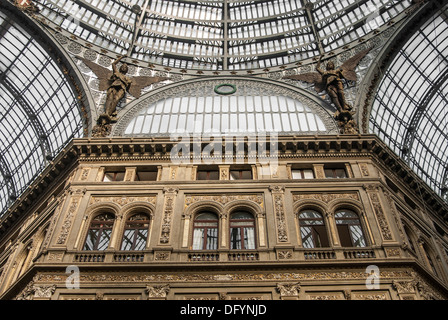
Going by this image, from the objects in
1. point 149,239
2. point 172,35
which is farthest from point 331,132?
point 172,35


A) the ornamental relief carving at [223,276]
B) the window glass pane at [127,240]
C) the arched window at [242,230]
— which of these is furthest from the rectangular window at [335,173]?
the window glass pane at [127,240]

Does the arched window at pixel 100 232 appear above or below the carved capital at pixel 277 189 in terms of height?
below

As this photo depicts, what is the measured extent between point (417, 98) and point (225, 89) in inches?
622

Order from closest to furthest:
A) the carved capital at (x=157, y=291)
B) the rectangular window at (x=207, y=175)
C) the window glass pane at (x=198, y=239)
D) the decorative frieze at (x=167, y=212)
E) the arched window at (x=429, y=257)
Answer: the carved capital at (x=157, y=291) → the decorative frieze at (x=167, y=212) → the window glass pane at (x=198, y=239) → the arched window at (x=429, y=257) → the rectangular window at (x=207, y=175)

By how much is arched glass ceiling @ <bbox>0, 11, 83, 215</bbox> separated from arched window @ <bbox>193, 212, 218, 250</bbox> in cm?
1363

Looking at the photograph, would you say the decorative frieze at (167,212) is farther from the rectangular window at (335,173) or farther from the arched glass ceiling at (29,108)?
the arched glass ceiling at (29,108)

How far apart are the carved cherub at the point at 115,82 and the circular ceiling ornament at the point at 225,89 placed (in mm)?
4391

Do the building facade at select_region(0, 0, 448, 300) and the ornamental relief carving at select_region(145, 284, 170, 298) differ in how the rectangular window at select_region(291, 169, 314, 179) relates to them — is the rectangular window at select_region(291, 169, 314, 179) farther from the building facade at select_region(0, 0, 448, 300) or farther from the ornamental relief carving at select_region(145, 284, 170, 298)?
the ornamental relief carving at select_region(145, 284, 170, 298)

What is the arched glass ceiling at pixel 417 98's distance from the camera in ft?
122

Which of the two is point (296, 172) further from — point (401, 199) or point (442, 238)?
point (442, 238)

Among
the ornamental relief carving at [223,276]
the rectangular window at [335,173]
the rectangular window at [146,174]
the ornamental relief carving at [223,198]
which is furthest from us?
the rectangular window at [146,174]

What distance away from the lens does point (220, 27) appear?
1813 inches

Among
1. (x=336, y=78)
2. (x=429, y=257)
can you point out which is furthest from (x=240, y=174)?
(x=429, y=257)

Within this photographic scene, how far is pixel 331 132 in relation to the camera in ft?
107
